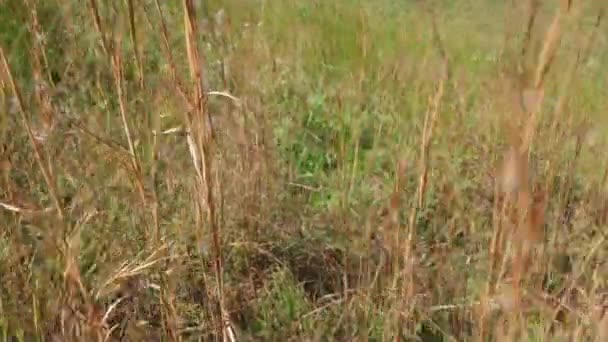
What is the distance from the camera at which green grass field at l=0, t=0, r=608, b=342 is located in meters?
0.84

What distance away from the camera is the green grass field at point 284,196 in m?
0.84

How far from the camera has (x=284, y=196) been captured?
1.71m

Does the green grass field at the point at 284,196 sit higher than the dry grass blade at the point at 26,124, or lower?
lower

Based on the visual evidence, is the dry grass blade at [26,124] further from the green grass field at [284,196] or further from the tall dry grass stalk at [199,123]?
the tall dry grass stalk at [199,123]

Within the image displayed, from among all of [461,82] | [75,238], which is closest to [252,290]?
[75,238]

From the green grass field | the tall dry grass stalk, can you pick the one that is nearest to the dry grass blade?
the green grass field

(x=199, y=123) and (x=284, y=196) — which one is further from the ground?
(x=199, y=123)

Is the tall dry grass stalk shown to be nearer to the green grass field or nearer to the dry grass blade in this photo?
the green grass field

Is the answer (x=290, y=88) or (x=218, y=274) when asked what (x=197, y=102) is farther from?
(x=290, y=88)

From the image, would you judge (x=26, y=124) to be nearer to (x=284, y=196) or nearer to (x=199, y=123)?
(x=199, y=123)

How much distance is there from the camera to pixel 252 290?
4.61ft

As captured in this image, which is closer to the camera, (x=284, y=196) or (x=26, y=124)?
(x=26, y=124)

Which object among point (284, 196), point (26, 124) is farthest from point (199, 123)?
point (284, 196)

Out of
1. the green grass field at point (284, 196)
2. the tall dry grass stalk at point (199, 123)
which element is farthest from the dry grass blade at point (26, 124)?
the tall dry grass stalk at point (199, 123)
